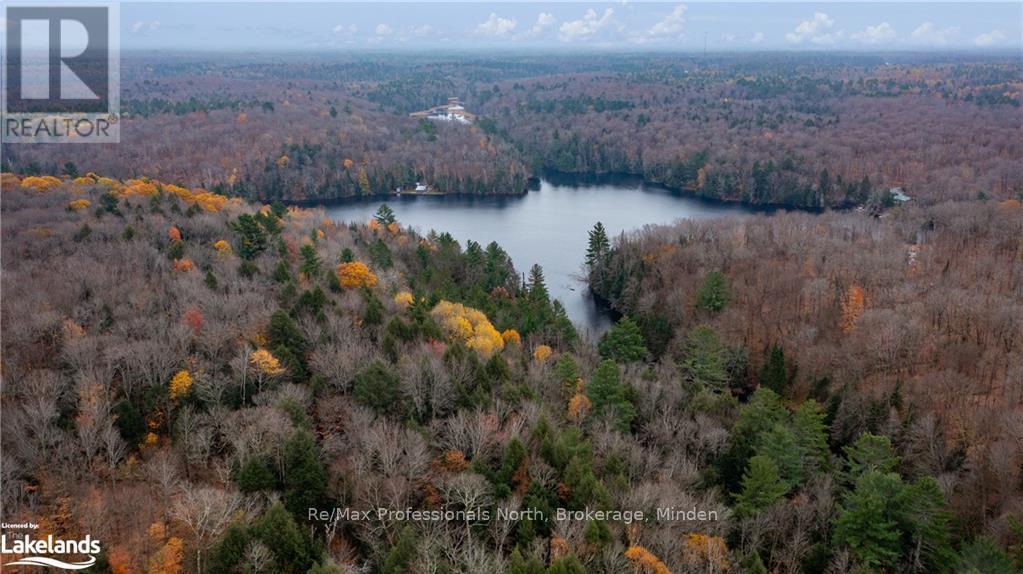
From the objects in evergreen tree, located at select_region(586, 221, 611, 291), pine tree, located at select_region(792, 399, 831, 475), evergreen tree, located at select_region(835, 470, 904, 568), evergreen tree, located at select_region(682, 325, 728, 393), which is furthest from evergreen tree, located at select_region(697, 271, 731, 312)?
evergreen tree, located at select_region(835, 470, 904, 568)

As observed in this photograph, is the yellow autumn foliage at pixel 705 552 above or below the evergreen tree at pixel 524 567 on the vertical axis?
below

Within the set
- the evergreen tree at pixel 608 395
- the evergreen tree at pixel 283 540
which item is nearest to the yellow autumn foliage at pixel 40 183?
the evergreen tree at pixel 608 395

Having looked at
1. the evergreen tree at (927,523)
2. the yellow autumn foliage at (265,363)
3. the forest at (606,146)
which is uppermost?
the forest at (606,146)

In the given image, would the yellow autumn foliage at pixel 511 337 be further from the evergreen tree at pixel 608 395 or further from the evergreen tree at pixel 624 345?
the evergreen tree at pixel 608 395

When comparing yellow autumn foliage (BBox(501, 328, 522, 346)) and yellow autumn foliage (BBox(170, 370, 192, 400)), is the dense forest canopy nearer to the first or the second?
yellow autumn foliage (BBox(170, 370, 192, 400))

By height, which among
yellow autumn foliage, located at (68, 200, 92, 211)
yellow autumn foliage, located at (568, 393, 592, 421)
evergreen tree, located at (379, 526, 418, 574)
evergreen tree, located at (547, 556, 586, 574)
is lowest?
yellow autumn foliage, located at (568, 393, 592, 421)
